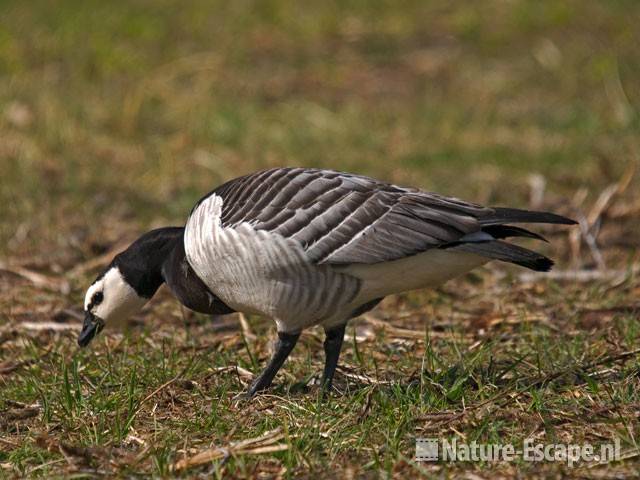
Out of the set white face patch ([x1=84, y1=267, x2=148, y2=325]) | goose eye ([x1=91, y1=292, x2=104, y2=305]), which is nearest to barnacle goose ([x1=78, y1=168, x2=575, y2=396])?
white face patch ([x1=84, y1=267, x2=148, y2=325])

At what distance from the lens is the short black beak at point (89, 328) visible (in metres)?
6.03

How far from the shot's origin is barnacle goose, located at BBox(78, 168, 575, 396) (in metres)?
5.08

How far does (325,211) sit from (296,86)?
25.9 ft

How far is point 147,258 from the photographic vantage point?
5.89 metres

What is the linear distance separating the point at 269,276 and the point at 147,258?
1.03 meters

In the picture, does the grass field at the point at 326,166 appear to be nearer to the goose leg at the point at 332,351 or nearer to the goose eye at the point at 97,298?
the goose leg at the point at 332,351

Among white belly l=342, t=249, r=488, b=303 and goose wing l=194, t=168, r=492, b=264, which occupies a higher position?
goose wing l=194, t=168, r=492, b=264

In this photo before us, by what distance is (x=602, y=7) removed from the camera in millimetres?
14484

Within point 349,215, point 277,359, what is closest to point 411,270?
point 349,215

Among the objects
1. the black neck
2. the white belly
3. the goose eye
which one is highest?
the white belly

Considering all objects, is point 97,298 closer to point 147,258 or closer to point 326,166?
point 147,258

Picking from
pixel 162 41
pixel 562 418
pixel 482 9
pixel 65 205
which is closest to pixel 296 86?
pixel 162 41

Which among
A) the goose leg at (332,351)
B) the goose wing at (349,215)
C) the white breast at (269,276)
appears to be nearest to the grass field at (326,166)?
the goose leg at (332,351)

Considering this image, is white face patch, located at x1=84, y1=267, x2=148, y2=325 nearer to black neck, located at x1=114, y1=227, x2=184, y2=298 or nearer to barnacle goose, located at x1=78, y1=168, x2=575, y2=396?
black neck, located at x1=114, y1=227, x2=184, y2=298
